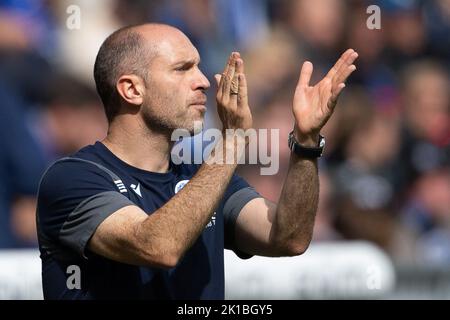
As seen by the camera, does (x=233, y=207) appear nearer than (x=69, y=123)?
Yes

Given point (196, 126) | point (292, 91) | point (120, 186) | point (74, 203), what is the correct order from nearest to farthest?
point (74, 203) → point (120, 186) → point (196, 126) → point (292, 91)

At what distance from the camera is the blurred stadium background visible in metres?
7.08

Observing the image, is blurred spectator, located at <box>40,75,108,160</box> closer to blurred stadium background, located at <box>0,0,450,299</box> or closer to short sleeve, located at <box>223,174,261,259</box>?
blurred stadium background, located at <box>0,0,450,299</box>

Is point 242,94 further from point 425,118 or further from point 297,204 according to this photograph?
point 425,118

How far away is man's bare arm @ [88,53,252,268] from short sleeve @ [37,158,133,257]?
5 cm

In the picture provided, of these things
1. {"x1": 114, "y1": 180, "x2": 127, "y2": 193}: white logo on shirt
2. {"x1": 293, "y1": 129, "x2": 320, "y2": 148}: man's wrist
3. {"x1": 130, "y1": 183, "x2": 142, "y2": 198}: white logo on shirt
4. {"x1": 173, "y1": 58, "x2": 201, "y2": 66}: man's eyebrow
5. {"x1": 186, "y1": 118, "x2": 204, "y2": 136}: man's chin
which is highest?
{"x1": 173, "y1": 58, "x2": 201, "y2": 66}: man's eyebrow

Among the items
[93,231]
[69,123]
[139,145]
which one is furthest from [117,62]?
[69,123]

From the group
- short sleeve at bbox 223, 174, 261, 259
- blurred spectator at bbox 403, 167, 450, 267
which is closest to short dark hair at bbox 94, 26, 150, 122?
short sleeve at bbox 223, 174, 261, 259

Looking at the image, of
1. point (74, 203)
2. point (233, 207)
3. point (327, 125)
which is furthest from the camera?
point (327, 125)

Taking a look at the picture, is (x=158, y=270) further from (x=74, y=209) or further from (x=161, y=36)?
(x=161, y=36)

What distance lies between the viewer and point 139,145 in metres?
4.12

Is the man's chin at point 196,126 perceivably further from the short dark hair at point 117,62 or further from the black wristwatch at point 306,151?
the black wristwatch at point 306,151

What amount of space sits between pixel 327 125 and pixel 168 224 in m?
5.12

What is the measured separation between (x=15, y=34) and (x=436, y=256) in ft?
12.5
